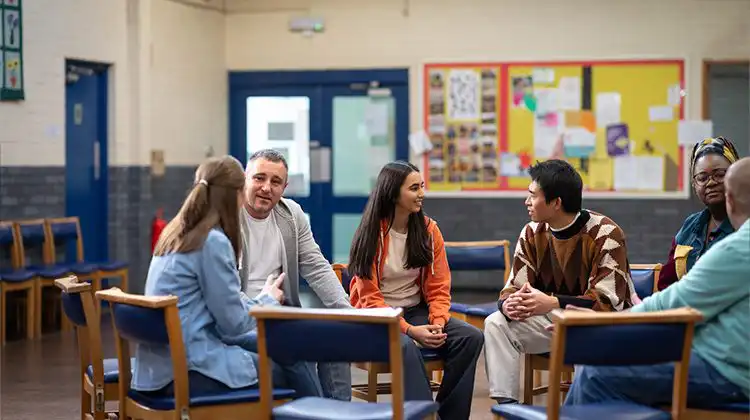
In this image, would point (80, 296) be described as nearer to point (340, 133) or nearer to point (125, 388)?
point (125, 388)

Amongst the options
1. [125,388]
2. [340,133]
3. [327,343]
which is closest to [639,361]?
[327,343]

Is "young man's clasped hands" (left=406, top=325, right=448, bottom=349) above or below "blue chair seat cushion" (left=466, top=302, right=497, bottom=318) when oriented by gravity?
above

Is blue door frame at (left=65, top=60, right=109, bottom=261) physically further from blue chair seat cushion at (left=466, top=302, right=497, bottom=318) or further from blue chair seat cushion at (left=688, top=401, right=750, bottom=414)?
blue chair seat cushion at (left=688, top=401, right=750, bottom=414)

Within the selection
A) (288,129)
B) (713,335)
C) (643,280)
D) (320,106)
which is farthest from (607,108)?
(713,335)

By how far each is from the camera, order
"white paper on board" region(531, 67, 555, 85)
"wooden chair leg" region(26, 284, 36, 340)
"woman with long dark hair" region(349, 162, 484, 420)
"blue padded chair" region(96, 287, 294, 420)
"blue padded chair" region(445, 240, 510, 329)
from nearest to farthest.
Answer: "blue padded chair" region(96, 287, 294, 420) < "woman with long dark hair" region(349, 162, 484, 420) < "blue padded chair" region(445, 240, 510, 329) < "wooden chair leg" region(26, 284, 36, 340) < "white paper on board" region(531, 67, 555, 85)

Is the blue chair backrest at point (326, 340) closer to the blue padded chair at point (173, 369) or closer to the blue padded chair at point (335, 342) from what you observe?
the blue padded chair at point (335, 342)

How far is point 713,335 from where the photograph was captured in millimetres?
3285

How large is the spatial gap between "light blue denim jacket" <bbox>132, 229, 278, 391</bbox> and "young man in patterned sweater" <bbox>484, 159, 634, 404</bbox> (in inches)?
45.0

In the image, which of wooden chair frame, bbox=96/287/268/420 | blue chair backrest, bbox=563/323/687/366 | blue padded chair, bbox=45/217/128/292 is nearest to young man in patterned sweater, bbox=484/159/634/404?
blue chair backrest, bbox=563/323/687/366

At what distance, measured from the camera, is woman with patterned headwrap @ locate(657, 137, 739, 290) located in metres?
4.19

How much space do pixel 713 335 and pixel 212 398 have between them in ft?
5.19

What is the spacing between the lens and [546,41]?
386 inches

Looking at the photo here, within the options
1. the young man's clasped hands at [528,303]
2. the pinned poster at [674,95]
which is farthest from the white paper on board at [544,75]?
the young man's clasped hands at [528,303]

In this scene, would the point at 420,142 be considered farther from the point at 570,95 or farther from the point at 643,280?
the point at 643,280
